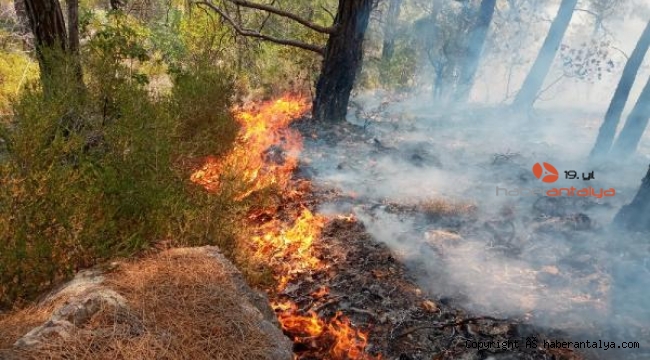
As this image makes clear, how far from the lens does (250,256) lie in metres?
4.66

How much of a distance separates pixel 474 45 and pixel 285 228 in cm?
1089

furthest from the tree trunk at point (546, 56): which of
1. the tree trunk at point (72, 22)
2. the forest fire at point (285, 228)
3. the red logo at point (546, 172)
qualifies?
the tree trunk at point (72, 22)

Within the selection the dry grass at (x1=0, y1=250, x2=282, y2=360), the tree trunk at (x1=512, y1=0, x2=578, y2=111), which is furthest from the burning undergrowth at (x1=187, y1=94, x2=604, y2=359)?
the tree trunk at (x1=512, y1=0, x2=578, y2=111)

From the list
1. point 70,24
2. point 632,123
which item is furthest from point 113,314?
point 632,123

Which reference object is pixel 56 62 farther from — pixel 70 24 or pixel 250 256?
pixel 250 256

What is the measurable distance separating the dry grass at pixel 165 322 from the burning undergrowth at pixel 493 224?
2.26 m

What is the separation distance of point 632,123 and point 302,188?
8.55 meters

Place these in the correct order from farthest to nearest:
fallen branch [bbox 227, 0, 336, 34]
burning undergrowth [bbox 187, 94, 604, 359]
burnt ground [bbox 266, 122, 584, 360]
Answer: fallen branch [bbox 227, 0, 336, 34], burning undergrowth [bbox 187, 94, 604, 359], burnt ground [bbox 266, 122, 584, 360]

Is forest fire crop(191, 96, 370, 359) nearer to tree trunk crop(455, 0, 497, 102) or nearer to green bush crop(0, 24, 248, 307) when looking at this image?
green bush crop(0, 24, 248, 307)

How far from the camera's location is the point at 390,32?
54.9ft

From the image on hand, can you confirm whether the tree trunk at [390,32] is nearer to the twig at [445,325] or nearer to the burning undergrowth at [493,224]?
the burning undergrowth at [493,224]

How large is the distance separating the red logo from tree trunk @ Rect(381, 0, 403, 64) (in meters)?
6.22

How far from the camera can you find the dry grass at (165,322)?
2.63 m

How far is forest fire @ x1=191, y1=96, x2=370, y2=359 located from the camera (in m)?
3.95
